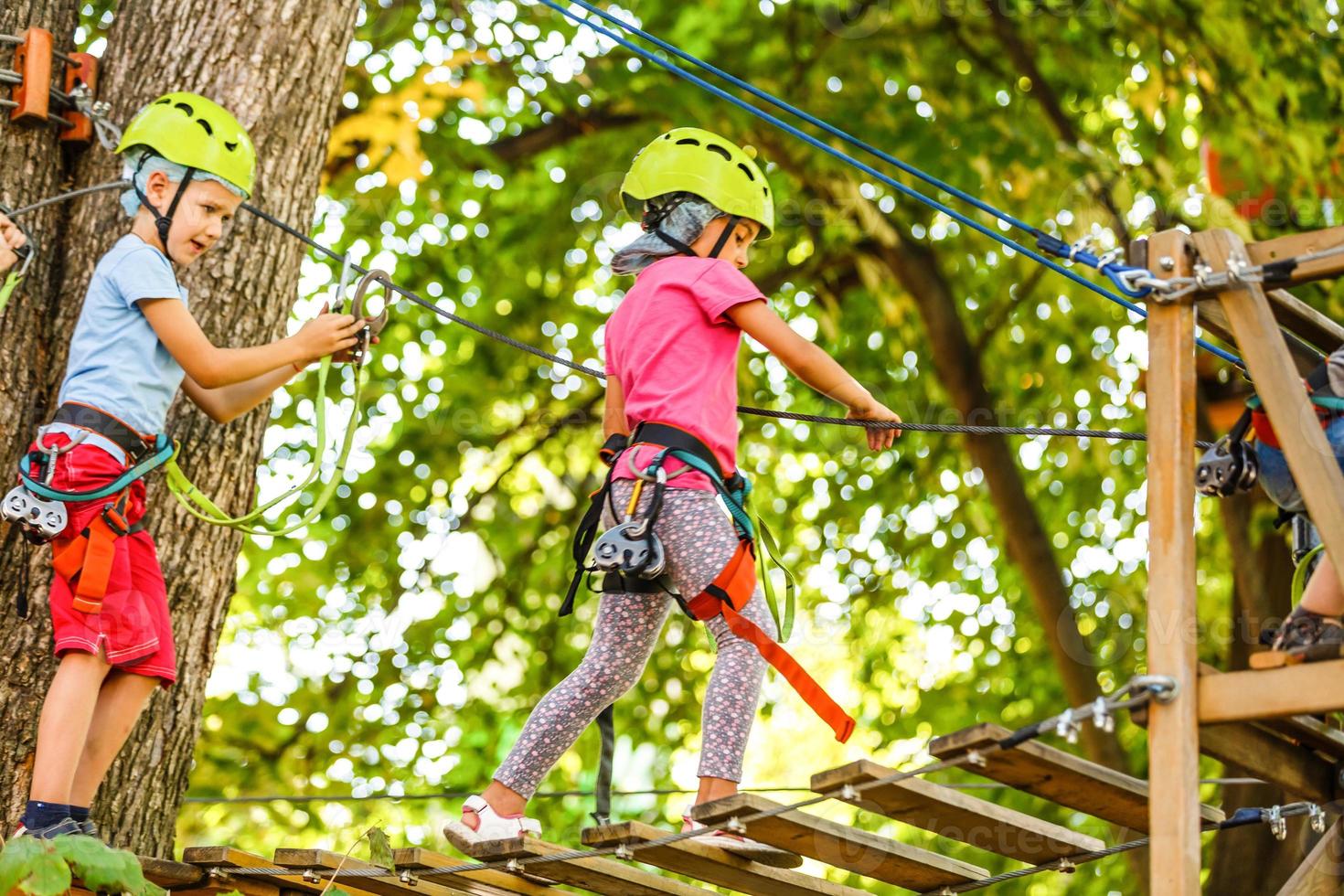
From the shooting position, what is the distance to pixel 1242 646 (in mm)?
7402

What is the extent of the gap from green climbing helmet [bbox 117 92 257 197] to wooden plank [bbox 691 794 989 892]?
2037mm

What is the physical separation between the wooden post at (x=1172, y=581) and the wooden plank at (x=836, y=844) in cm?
72

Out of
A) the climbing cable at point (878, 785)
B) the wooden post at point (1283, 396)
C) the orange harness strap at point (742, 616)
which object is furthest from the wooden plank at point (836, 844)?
the wooden post at point (1283, 396)

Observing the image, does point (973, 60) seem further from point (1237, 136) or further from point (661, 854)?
point (661, 854)

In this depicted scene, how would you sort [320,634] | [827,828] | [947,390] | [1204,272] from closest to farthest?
[1204,272]
[827,828]
[947,390]
[320,634]

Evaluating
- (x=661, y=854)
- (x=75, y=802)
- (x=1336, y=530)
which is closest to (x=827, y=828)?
(x=661, y=854)

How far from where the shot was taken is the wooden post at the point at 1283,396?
3.20 metres

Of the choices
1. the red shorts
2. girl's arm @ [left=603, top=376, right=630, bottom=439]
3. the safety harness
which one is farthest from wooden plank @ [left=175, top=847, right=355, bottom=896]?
girl's arm @ [left=603, top=376, right=630, bottom=439]

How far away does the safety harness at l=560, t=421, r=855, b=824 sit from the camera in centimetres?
392

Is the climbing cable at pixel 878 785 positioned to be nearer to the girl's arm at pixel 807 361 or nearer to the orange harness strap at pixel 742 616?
the orange harness strap at pixel 742 616

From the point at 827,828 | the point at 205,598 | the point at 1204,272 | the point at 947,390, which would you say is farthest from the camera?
the point at 947,390

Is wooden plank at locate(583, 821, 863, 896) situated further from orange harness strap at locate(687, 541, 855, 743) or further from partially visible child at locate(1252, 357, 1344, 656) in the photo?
partially visible child at locate(1252, 357, 1344, 656)

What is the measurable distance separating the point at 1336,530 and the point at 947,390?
565cm

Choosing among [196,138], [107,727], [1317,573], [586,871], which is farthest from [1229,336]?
[107,727]
